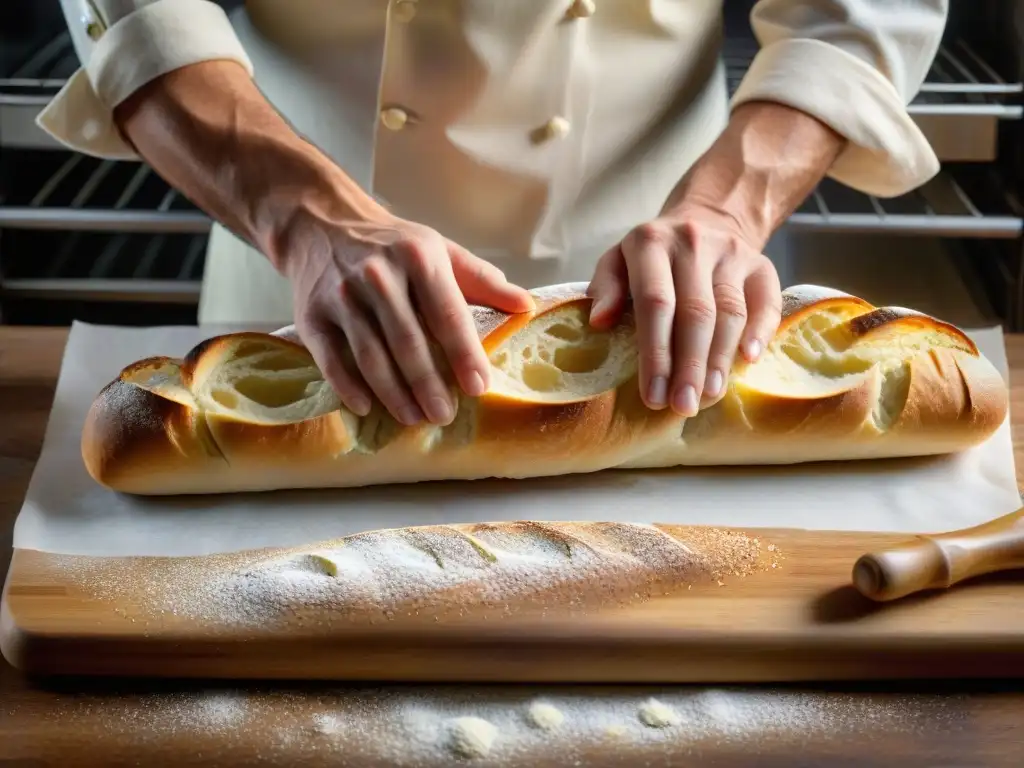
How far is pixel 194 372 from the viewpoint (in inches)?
39.0

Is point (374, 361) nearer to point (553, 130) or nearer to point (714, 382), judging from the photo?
point (714, 382)

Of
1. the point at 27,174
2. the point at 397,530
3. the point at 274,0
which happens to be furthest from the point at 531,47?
the point at 27,174

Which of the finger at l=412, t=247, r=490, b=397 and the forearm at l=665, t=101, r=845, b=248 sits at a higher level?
the forearm at l=665, t=101, r=845, b=248

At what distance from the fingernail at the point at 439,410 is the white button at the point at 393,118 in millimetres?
411

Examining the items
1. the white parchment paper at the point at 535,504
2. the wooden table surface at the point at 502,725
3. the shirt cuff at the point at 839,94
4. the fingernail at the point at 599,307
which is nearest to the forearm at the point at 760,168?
the shirt cuff at the point at 839,94

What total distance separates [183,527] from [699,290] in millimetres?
490

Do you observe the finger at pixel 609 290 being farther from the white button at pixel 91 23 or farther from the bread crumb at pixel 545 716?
the white button at pixel 91 23

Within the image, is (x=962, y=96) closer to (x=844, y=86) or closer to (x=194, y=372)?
(x=844, y=86)

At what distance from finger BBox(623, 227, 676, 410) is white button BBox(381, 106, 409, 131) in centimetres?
38

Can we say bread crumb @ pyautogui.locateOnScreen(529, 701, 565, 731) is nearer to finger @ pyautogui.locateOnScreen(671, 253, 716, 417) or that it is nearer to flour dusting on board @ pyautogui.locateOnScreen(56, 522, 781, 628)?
flour dusting on board @ pyautogui.locateOnScreen(56, 522, 781, 628)

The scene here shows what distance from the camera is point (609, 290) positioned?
3.37 ft

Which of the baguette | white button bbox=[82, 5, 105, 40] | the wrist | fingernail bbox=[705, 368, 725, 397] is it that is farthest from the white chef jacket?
fingernail bbox=[705, 368, 725, 397]

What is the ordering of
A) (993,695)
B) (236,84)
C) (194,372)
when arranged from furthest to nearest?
(236,84), (194,372), (993,695)

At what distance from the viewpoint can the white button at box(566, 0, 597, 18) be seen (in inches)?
45.8
